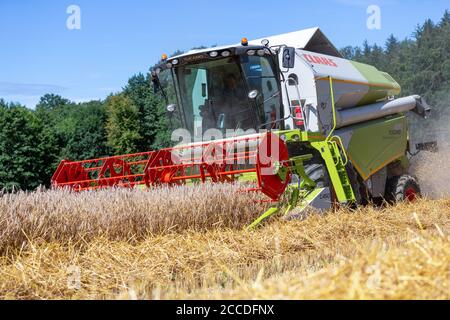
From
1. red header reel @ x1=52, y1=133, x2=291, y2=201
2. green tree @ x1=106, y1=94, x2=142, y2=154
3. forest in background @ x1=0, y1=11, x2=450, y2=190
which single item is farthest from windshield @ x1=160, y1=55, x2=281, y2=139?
green tree @ x1=106, y1=94, x2=142, y2=154

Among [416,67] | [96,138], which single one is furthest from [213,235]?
[416,67]

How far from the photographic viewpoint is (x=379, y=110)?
8266 millimetres

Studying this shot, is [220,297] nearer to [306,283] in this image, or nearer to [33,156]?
[306,283]

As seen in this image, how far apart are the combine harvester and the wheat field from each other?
0.42 meters

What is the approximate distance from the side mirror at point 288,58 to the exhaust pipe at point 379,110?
1247 millimetres

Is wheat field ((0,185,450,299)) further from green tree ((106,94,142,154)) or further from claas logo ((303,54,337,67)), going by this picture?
green tree ((106,94,142,154))

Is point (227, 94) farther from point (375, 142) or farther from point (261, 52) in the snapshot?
point (375, 142)

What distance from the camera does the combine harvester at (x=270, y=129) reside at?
6.02m

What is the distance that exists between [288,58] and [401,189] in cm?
283

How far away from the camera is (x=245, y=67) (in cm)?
650

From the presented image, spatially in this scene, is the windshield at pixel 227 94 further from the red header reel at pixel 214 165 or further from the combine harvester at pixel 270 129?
the red header reel at pixel 214 165

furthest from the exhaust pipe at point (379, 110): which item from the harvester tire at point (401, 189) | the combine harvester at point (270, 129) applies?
the harvester tire at point (401, 189)

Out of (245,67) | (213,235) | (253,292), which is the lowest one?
(213,235)
